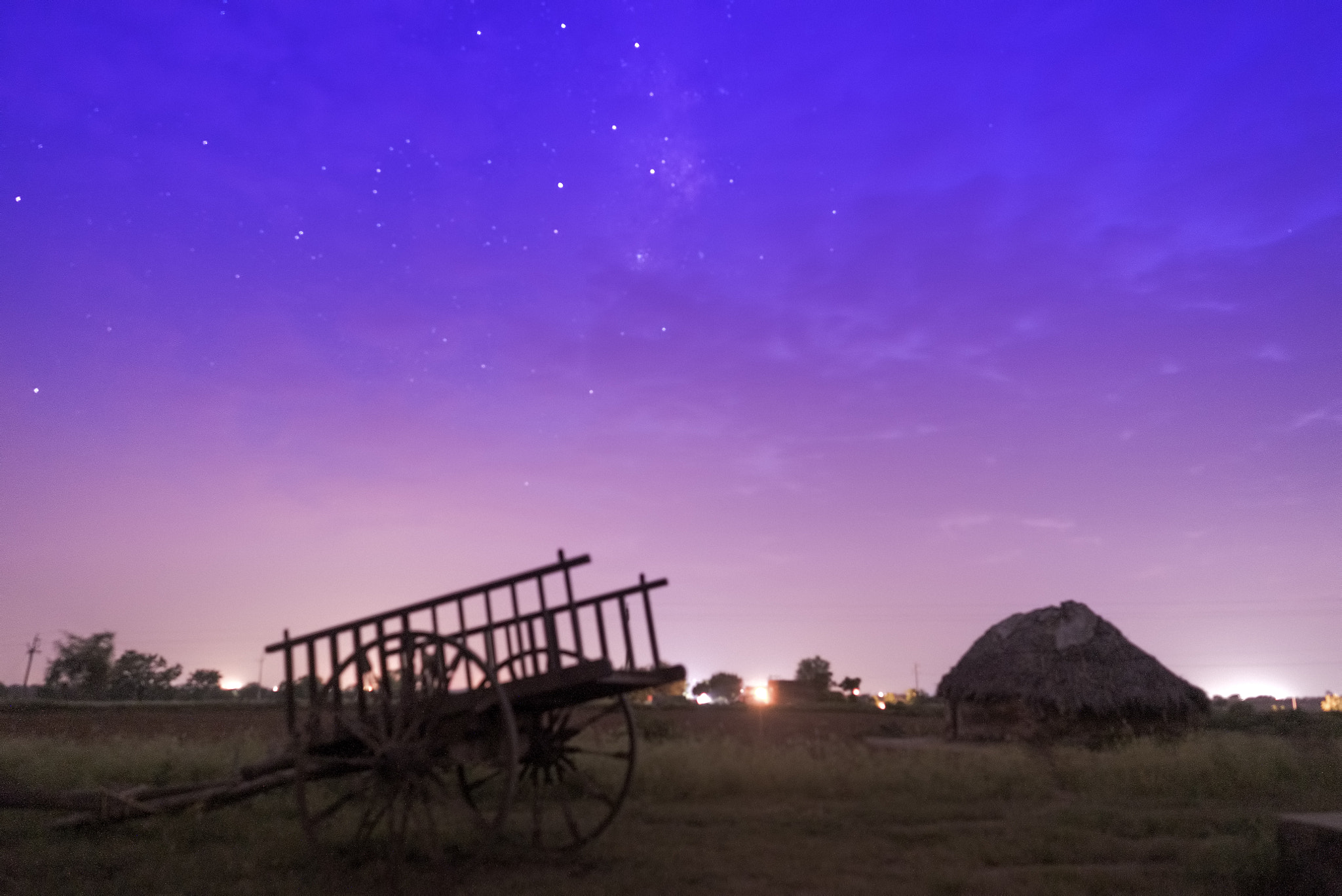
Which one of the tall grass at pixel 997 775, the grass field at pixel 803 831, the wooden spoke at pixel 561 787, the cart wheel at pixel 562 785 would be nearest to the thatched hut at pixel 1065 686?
the grass field at pixel 803 831

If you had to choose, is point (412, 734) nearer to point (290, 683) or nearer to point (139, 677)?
point (290, 683)

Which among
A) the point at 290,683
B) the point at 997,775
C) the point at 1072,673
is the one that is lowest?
the point at 997,775

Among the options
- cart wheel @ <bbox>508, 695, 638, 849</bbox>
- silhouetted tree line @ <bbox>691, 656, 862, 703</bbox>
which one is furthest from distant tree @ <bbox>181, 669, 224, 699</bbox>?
cart wheel @ <bbox>508, 695, 638, 849</bbox>

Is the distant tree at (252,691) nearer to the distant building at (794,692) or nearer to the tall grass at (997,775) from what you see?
the distant building at (794,692)

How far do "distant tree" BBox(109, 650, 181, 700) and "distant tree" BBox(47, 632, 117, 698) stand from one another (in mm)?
958

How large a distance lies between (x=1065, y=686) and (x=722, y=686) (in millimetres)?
45297

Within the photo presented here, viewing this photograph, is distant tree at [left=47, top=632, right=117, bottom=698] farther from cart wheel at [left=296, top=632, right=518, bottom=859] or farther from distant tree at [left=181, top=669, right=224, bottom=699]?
cart wheel at [left=296, top=632, right=518, bottom=859]

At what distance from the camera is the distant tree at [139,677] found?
46.7m

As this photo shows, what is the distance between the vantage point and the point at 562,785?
8336 millimetres

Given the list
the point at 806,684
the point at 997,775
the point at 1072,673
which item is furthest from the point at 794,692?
the point at 997,775

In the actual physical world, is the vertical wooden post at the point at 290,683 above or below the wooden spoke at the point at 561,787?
above

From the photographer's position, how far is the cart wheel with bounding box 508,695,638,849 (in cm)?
793

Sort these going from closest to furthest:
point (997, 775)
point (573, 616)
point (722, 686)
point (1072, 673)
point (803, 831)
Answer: point (573, 616), point (803, 831), point (997, 775), point (1072, 673), point (722, 686)

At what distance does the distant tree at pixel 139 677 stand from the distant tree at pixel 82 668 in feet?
3.14
